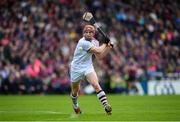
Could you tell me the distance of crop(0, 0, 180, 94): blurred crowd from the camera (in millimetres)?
34562

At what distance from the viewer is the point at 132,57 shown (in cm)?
3656

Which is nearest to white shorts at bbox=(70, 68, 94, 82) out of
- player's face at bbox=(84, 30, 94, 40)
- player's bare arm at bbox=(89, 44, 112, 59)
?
player's bare arm at bbox=(89, 44, 112, 59)

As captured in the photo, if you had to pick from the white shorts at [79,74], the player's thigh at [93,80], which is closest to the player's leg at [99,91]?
the player's thigh at [93,80]

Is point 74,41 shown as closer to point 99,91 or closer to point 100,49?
point 99,91

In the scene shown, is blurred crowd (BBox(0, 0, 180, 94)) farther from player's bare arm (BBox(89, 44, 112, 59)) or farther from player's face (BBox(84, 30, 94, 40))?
player's bare arm (BBox(89, 44, 112, 59))

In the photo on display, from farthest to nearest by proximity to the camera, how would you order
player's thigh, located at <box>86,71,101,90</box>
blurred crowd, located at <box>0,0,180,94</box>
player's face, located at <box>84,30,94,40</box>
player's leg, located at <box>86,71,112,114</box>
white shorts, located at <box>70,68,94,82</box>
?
1. blurred crowd, located at <box>0,0,180,94</box>
2. white shorts, located at <box>70,68,94,82</box>
3. player's face, located at <box>84,30,94,40</box>
4. player's thigh, located at <box>86,71,101,90</box>
5. player's leg, located at <box>86,71,112,114</box>

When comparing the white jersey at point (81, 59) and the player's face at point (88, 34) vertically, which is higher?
the player's face at point (88, 34)

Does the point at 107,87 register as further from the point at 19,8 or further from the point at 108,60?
the point at 19,8

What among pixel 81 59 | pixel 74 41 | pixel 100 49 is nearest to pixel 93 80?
pixel 81 59

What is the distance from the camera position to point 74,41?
121 ft

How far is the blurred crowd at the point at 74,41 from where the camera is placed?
113 feet

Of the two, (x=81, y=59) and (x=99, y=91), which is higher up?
(x=81, y=59)

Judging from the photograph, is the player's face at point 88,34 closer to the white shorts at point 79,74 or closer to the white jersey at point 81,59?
the white jersey at point 81,59

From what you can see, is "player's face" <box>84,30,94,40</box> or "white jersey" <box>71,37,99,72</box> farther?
"white jersey" <box>71,37,99,72</box>
